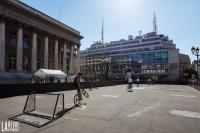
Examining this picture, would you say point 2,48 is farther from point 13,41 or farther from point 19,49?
point 13,41

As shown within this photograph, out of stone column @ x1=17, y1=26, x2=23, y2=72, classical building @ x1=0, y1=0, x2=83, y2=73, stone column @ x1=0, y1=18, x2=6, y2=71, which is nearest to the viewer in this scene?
stone column @ x1=0, y1=18, x2=6, y2=71

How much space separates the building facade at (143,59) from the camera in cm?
13425

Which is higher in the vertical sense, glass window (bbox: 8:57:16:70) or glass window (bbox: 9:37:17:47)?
glass window (bbox: 9:37:17:47)

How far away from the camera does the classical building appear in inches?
1729

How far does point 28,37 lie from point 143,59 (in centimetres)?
10038

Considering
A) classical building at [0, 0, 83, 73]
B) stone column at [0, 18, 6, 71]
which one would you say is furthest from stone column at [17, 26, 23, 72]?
stone column at [0, 18, 6, 71]

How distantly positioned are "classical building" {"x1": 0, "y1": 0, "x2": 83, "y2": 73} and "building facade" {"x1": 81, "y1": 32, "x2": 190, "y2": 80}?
200 ft

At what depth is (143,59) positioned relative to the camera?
14338 cm

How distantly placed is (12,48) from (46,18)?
37.5ft

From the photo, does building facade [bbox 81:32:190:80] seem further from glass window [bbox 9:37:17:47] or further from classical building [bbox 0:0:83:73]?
glass window [bbox 9:37:17:47]

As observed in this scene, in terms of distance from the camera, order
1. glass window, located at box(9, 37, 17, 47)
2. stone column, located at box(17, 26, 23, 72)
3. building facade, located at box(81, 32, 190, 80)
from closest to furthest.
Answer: stone column, located at box(17, 26, 23, 72) < glass window, located at box(9, 37, 17, 47) < building facade, located at box(81, 32, 190, 80)

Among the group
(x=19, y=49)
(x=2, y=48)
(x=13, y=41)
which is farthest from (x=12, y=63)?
(x=2, y=48)

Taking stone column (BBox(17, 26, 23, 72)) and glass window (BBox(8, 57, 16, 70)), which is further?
glass window (BBox(8, 57, 16, 70))

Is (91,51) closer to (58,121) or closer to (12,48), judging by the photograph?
(12,48)
